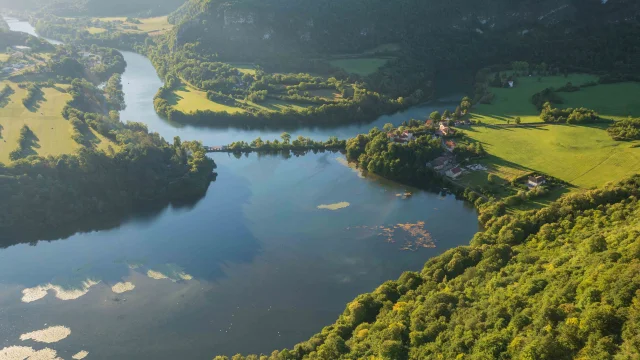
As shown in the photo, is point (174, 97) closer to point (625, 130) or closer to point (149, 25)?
point (149, 25)

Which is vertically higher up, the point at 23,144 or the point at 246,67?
the point at 246,67

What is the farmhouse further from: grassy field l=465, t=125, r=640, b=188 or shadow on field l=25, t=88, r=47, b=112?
shadow on field l=25, t=88, r=47, b=112

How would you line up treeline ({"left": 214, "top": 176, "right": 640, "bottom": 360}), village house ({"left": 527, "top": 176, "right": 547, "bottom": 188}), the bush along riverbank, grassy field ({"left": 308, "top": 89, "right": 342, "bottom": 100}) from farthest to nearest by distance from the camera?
grassy field ({"left": 308, "top": 89, "right": 342, "bottom": 100})
the bush along riverbank
village house ({"left": 527, "top": 176, "right": 547, "bottom": 188})
treeline ({"left": 214, "top": 176, "right": 640, "bottom": 360})

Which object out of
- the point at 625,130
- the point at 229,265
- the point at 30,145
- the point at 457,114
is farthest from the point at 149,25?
the point at 625,130

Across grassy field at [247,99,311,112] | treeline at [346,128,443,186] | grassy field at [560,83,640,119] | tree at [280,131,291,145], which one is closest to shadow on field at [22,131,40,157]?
tree at [280,131,291,145]

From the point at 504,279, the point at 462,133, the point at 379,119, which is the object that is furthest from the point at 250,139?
the point at 504,279

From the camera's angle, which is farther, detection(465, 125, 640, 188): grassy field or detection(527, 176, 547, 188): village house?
detection(465, 125, 640, 188): grassy field
